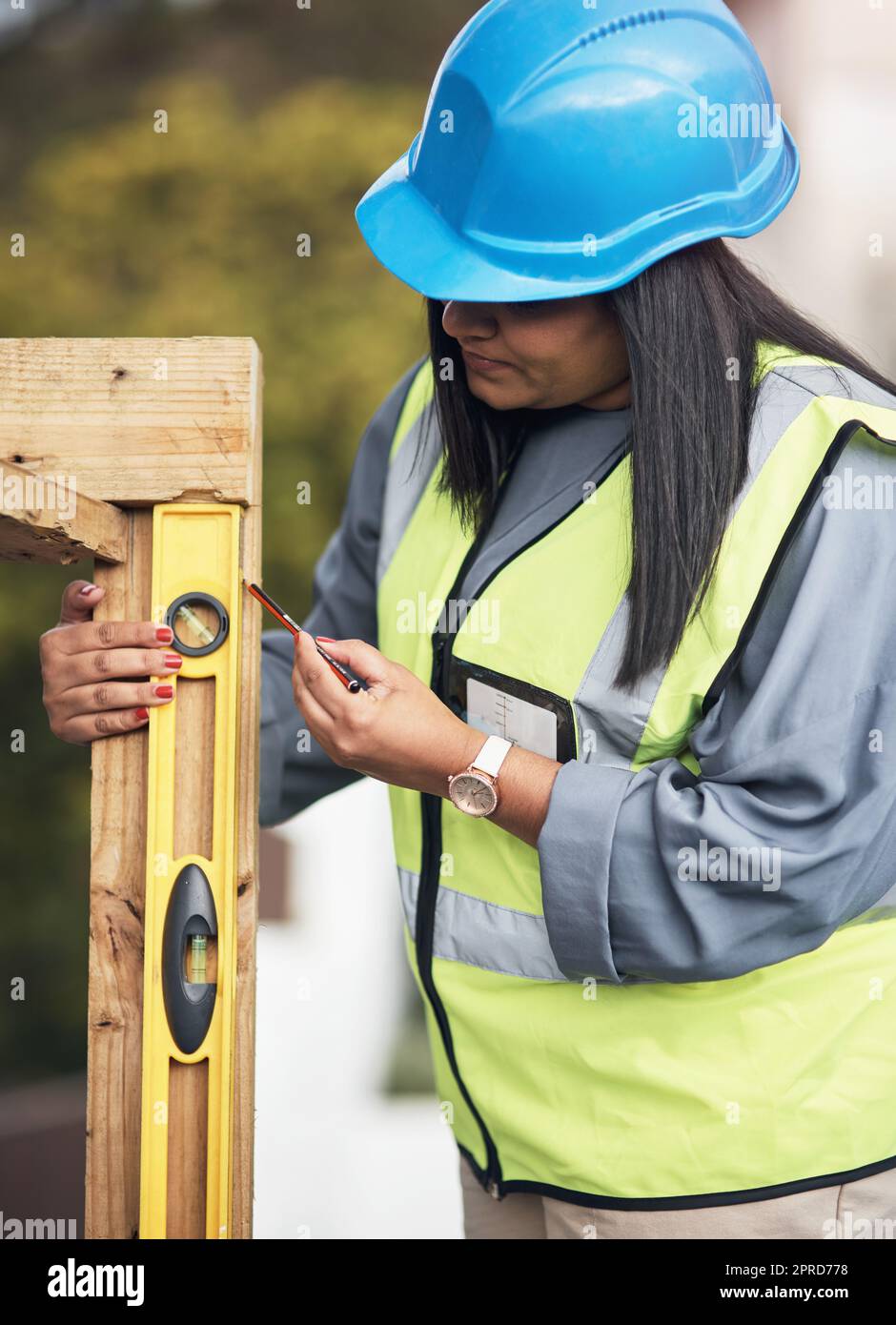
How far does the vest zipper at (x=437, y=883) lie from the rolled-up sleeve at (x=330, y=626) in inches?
11.6

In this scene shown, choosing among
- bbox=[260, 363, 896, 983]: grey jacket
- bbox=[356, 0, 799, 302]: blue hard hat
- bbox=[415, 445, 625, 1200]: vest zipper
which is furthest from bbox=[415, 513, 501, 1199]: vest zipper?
bbox=[356, 0, 799, 302]: blue hard hat

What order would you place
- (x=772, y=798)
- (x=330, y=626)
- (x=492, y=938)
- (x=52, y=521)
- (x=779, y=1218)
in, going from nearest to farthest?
(x=52, y=521), (x=772, y=798), (x=779, y=1218), (x=492, y=938), (x=330, y=626)

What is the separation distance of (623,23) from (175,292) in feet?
7.30

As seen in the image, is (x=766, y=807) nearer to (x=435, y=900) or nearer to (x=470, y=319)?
(x=435, y=900)

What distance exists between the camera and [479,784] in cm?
123

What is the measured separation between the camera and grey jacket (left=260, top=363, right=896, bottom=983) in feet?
3.85

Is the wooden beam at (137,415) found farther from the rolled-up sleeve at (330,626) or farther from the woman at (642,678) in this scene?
the rolled-up sleeve at (330,626)

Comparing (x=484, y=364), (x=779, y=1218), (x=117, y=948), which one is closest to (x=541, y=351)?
(x=484, y=364)

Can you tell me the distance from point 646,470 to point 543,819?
385 millimetres

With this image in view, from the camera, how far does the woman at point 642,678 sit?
120 cm

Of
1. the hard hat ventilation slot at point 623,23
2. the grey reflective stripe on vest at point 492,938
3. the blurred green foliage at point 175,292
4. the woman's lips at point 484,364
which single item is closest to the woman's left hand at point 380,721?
the grey reflective stripe on vest at point 492,938

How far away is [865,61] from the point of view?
12.0ft

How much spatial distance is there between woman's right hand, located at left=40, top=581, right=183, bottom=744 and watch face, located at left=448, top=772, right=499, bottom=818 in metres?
0.31

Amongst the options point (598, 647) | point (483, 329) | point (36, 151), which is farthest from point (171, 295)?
point (598, 647)
